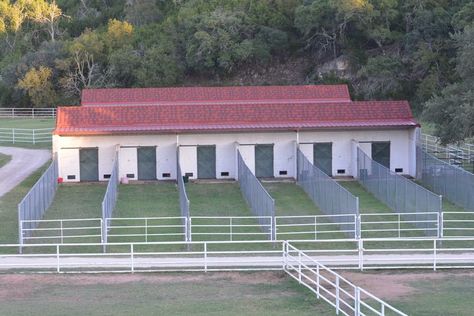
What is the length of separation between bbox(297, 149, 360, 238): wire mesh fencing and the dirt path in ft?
47.2

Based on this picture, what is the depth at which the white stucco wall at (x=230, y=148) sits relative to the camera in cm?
5138

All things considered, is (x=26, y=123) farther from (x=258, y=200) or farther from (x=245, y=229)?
(x=245, y=229)

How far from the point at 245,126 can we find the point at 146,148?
5301 millimetres

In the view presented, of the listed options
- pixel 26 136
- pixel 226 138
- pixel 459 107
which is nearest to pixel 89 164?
pixel 226 138

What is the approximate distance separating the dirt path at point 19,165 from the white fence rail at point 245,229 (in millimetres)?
11114

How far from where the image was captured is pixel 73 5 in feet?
434

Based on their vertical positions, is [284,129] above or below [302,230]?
above

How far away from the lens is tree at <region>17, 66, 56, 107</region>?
95125mm

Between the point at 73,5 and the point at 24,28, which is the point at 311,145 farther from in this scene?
the point at 73,5

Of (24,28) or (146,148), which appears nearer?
(146,148)

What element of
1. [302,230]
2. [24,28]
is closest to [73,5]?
[24,28]

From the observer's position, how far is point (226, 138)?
5200cm

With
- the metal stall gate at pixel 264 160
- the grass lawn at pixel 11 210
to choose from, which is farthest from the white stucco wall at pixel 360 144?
the grass lawn at pixel 11 210

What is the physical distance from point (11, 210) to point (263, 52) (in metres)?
56.0
